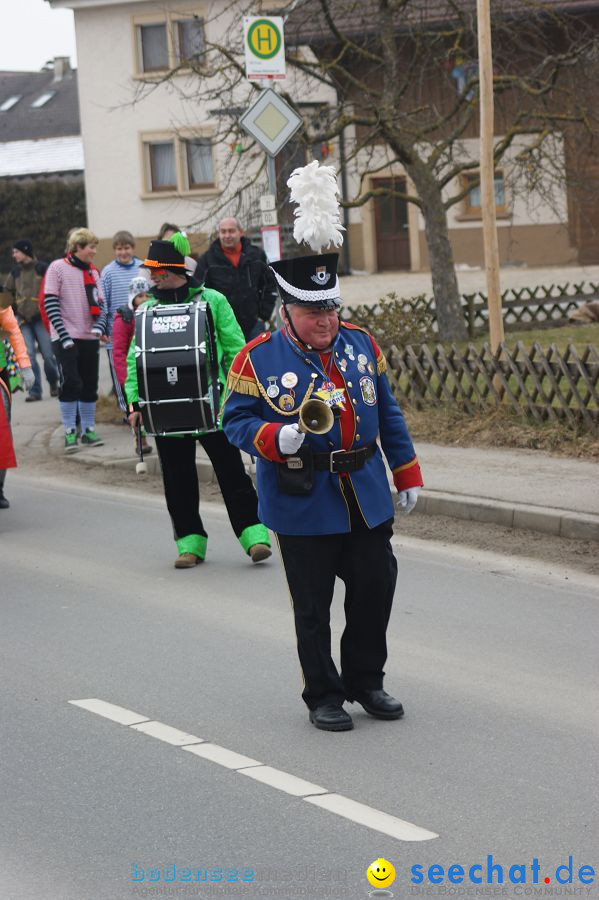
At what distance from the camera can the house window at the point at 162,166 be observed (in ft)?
132

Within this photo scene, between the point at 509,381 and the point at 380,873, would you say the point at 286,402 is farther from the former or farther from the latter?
the point at 509,381

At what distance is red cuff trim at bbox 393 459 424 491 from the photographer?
19.2 ft

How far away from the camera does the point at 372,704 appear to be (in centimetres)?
588

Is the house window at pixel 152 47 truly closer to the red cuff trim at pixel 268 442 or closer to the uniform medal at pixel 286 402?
the uniform medal at pixel 286 402

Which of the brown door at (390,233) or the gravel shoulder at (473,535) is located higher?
the brown door at (390,233)

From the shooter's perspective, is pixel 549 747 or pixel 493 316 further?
pixel 493 316

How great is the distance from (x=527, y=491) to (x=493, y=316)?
375cm

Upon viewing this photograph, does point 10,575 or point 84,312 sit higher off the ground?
point 84,312

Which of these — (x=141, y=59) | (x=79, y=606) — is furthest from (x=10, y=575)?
(x=141, y=59)

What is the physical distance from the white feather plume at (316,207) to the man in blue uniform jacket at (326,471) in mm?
87

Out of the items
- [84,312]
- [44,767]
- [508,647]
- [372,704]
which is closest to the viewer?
[44,767]

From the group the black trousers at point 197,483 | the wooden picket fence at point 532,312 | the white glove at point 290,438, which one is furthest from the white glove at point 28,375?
the wooden picket fence at point 532,312

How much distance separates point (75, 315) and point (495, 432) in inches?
159

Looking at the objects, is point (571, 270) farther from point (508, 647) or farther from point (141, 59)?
point (508, 647)
